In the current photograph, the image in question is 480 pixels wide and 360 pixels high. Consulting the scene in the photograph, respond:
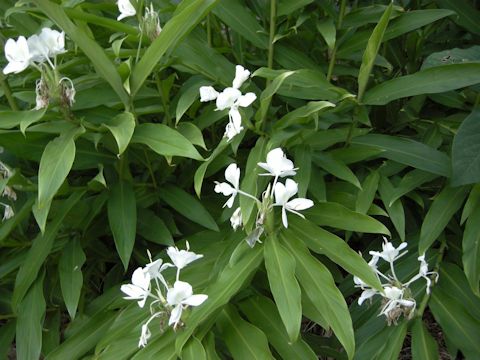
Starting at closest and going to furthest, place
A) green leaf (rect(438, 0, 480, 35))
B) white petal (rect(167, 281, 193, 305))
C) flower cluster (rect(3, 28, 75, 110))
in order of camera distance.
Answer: white petal (rect(167, 281, 193, 305)), flower cluster (rect(3, 28, 75, 110)), green leaf (rect(438, 0, 480, 35))

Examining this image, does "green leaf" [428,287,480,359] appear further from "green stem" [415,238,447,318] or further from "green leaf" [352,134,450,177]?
"green leaf" [352,134,450,177]

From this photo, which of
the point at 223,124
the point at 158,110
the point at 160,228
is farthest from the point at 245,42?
the point at 160,228

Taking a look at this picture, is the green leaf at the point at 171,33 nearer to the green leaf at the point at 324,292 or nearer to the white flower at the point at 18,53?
the white flower at the point at 18,53

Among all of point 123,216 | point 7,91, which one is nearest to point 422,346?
point 123,216

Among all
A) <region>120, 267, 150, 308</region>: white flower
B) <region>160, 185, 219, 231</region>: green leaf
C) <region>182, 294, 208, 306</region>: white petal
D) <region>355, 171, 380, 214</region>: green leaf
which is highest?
<region>120, 267, 150, 308</region>: white flower

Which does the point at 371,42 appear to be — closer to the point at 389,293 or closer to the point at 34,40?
the point at 389,293

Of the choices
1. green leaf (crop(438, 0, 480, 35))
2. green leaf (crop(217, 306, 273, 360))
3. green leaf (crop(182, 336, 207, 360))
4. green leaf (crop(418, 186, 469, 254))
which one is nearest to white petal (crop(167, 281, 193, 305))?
green leaf (crop(182, 336, 207, 360))

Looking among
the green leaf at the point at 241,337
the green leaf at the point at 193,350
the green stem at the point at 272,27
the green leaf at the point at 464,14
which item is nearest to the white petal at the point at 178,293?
the green leaf at the point at 193,350
